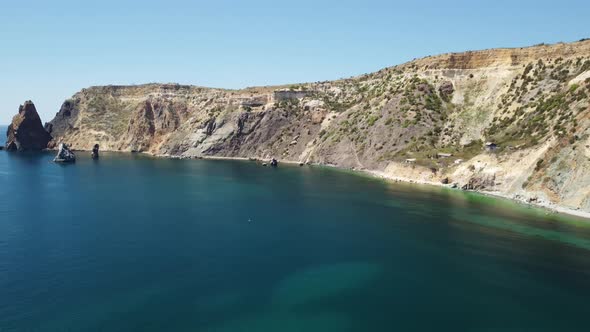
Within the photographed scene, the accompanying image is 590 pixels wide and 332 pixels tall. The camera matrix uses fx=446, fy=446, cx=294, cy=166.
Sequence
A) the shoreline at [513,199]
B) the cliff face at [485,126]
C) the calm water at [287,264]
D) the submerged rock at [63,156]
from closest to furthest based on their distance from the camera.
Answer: the calm water at [287,264], the shoreline at [513,199], the cliff face at [485,126], the submerged rock at [63,156]

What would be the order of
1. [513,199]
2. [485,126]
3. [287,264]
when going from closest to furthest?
[287,264]
[513,199]
[485,126]

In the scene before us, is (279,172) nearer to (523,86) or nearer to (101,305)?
(523,86)

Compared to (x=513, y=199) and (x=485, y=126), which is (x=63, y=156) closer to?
(x=485, y=126)

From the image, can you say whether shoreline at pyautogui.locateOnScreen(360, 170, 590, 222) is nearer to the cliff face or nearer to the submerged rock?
the cliff face

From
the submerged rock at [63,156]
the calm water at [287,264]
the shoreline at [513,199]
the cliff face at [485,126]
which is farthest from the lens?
the submerged rock at [63,156]

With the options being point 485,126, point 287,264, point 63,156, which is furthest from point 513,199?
point 63,156

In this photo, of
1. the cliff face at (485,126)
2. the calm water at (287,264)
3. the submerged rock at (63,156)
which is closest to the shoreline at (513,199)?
the cliff face at (485,126)

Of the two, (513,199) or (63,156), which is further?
(63,156)

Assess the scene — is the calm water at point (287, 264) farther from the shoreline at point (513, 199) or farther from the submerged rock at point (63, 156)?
the submerged rock at point (63, 156)

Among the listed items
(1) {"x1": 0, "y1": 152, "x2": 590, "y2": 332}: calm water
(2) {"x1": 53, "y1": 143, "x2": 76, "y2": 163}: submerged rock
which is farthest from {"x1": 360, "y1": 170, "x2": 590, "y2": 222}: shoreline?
(2) {"x1": 53, "y1": 143, "x2": 76, "y2": 163}: submerged rock
